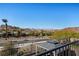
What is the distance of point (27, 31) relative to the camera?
1.95 metres

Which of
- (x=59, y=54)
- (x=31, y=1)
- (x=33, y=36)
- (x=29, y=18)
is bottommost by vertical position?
(x=59, y=54)

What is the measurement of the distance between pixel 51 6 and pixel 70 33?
0.31m

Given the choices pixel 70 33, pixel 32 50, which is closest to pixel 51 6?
pixel 70 33

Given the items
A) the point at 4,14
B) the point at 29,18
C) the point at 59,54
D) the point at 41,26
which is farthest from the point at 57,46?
the point at 4,14

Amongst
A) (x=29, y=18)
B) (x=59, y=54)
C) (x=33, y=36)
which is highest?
(x=29, y=18)

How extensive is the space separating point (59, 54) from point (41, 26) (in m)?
0.31

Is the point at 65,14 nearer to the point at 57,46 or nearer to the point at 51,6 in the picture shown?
the point at 51,6

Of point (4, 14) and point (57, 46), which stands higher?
point (4, 14)

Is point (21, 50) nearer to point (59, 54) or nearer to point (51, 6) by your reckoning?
point (59, 54)

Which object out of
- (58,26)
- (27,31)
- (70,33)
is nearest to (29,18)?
(27,31)

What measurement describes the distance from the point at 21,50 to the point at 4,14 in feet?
1.21

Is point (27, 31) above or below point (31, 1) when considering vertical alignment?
below

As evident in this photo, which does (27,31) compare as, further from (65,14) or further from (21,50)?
(65,14)

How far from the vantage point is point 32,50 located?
6.26 ft
